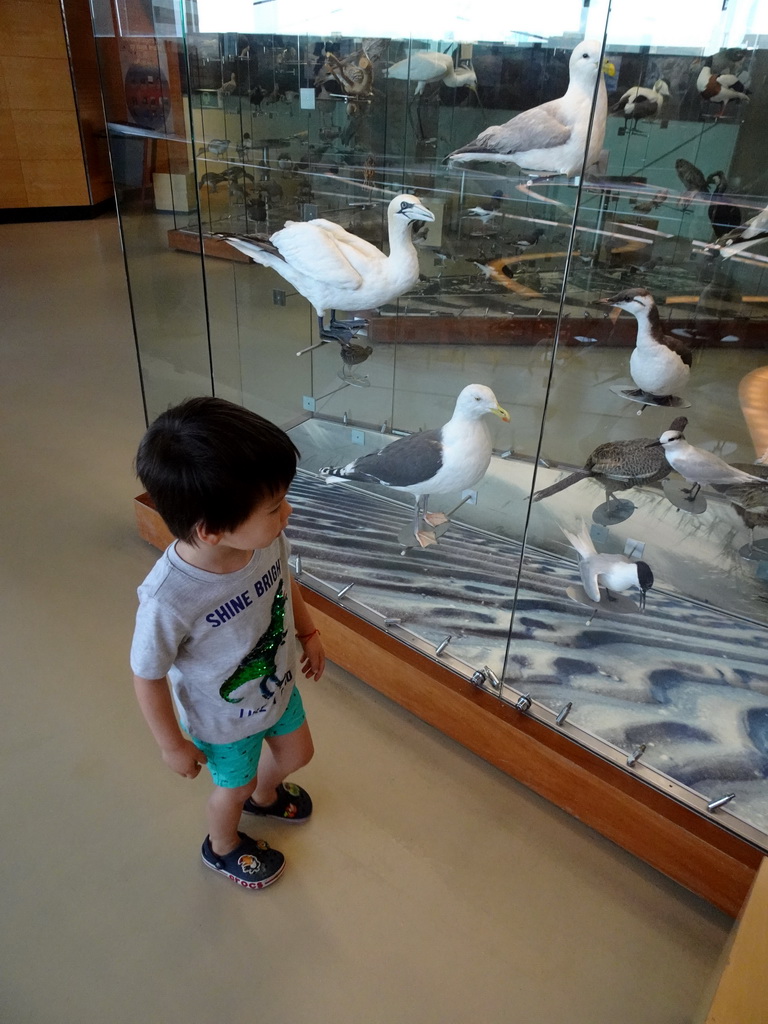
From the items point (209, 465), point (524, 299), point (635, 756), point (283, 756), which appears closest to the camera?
point (209, 465)

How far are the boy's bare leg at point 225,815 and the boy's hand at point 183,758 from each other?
16 cm

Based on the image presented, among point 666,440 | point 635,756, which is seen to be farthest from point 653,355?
point 635,756

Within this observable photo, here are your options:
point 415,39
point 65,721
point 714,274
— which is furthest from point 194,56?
point 65,721

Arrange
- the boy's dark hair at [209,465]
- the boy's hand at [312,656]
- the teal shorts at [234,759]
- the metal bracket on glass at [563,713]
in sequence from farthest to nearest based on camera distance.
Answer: the metal bracket on glass at [563,713]
the boy's hand at [312,656]
the teal shorts at [234,759]
the boy's dark hair at [209,465]

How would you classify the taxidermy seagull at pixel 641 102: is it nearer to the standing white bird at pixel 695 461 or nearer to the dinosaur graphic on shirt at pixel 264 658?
the standing white bird at pixel 695 461

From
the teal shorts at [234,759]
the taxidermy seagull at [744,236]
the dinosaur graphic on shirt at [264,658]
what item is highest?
the taxidermy seagull at [744,236]

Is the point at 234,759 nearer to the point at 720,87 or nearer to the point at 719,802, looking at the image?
the point at 719,802

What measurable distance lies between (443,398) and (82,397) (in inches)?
79.8

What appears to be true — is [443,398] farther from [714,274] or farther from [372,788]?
[372,788]

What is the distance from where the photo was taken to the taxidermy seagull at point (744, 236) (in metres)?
1.32

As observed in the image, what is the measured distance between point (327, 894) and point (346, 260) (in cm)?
129

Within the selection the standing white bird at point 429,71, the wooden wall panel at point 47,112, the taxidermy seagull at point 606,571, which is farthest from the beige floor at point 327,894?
the wooden wall panel at point 47,112

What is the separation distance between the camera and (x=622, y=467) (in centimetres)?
149

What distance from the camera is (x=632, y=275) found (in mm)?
1444
